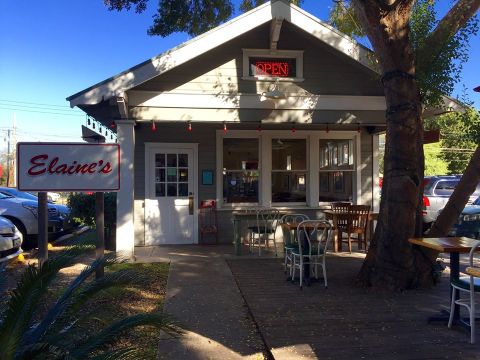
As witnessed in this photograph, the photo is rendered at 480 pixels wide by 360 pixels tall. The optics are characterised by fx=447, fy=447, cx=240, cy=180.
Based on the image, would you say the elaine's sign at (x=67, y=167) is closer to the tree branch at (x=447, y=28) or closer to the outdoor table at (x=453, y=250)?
the outdoor table at (x=453, y=250)

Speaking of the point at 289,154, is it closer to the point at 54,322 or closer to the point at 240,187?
the point at 240,187

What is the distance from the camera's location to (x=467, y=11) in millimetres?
6367

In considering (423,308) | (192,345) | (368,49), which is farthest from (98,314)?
(368,49)

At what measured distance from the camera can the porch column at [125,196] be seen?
7.90m

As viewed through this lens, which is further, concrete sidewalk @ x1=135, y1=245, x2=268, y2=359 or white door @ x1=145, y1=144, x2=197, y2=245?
white door @ x1=145, y1=144, x2=197, y2=245

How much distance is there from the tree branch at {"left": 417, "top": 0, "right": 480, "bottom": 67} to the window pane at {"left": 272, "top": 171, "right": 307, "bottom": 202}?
4.50 m

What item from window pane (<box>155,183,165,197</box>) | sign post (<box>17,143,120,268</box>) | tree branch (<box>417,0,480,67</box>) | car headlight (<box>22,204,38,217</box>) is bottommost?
car headlight (<box>22,204,38,217</box>)

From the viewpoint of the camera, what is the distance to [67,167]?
5.54 m

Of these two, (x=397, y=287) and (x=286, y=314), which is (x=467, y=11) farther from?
(x=286, y=314)

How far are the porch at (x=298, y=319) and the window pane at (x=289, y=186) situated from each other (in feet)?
10.1

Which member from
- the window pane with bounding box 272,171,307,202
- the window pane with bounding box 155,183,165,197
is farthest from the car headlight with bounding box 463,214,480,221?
the window pane with bounding box 155,183,165,197

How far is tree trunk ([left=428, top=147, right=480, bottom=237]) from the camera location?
596 cm

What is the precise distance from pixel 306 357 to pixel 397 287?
251cm

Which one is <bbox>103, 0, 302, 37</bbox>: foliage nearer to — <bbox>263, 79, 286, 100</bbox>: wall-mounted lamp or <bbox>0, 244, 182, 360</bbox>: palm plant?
<bbox>263, 79, 286, 100</bbox>: wall-mounted lamp
